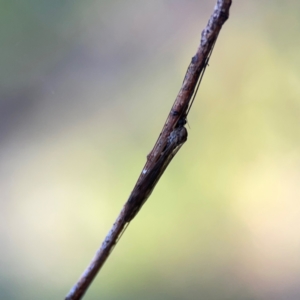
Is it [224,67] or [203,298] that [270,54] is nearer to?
[224,67]

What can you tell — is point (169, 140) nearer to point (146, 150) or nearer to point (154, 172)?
point (154, 172)

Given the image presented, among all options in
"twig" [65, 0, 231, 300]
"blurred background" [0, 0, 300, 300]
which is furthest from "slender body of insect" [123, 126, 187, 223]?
"blurred background" [0, 0, 300, 300]

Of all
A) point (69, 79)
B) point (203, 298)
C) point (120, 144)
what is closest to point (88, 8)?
point (69, 79)

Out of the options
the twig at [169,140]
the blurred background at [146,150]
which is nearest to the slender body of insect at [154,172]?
the twig at [169,140]

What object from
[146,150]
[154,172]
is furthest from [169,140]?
[146,150]

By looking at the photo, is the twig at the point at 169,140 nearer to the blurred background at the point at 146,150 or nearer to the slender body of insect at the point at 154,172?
the slender body of insect at the point at 154,172

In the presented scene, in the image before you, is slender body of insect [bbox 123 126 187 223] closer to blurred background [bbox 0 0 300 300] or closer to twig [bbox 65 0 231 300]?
twig [bbox 65 0 231 300]

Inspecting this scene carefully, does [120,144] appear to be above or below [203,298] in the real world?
above
